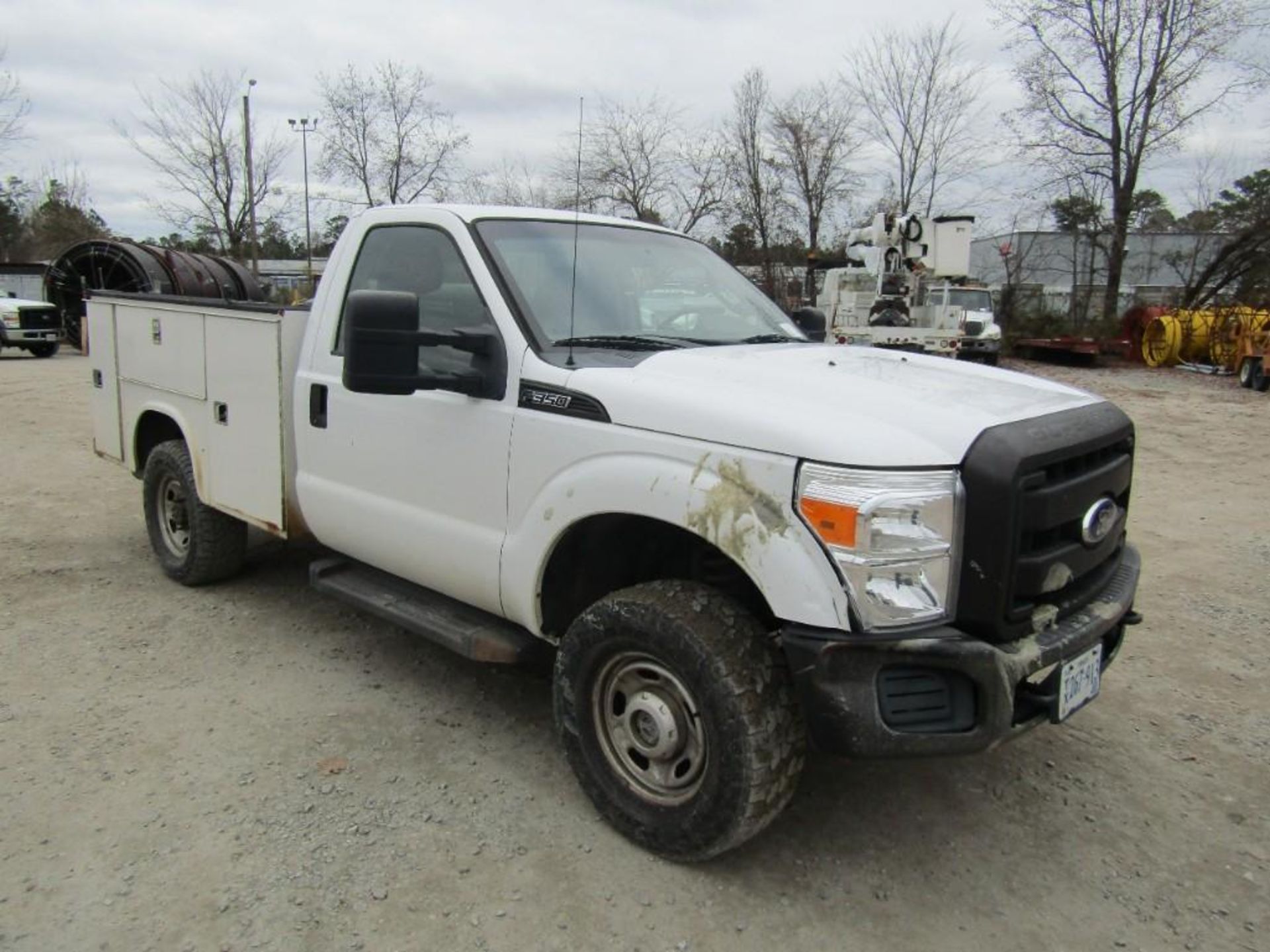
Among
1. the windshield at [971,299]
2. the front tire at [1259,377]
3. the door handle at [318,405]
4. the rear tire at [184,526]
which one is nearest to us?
the door handle at [318,405]

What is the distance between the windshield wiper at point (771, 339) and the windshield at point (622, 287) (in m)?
0.01

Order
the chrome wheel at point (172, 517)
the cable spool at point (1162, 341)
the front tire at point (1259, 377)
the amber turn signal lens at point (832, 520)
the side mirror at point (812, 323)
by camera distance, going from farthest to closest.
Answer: the cable spool at point (1162, 341) < the front tire at point (1259, 377) < the chrome wheel at point (172, 517) < the side mirror at point (812, 323) < the amber turn signal lens at point (832, 520)

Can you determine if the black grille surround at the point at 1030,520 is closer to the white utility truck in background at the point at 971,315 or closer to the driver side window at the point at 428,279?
the driver side window at the point at 428,279

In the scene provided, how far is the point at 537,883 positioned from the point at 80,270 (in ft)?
71.8

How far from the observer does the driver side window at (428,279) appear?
3.48 meters

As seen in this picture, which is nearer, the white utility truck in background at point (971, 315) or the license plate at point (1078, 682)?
the license plate at point (1078, 682)

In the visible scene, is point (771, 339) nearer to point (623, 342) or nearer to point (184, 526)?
point (623, 342)

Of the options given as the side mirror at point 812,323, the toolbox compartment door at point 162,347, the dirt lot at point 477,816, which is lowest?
the dirt lot at point 477,816

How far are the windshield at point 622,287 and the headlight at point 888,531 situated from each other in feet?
4.14

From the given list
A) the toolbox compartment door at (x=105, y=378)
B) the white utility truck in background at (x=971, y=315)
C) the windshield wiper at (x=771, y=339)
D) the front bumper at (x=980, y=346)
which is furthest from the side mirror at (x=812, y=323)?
the front bumper at (x=980, y=346)

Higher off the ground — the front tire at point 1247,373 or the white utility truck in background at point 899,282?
the white utility truck in background at point 899,282

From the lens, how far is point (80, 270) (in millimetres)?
20312

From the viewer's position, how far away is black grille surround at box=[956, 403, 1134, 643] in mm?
2449

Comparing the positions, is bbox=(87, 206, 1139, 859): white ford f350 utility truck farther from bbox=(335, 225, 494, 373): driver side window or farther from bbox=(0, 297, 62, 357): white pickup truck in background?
bbox=(0, 297, 62, 357): white pickup truck in background
